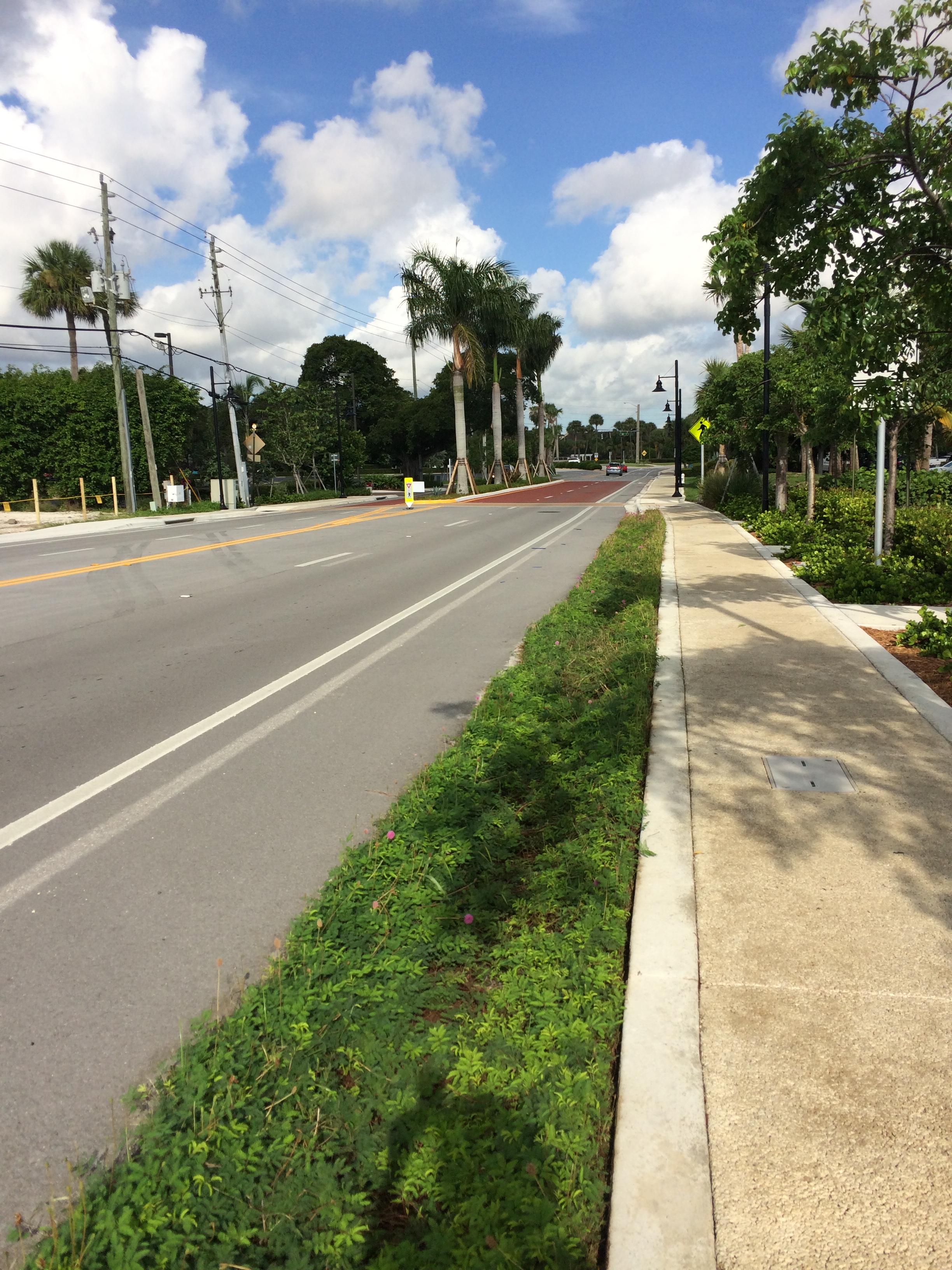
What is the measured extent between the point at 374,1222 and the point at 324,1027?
678mm

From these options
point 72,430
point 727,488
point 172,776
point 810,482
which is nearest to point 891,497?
point 810,482

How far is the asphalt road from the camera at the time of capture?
9.39ft

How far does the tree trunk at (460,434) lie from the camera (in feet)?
136

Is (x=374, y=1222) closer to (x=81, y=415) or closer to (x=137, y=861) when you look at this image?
(x=137, y=861)

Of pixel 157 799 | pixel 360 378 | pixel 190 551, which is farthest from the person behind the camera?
pixel 360 378

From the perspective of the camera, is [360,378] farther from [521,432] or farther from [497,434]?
[497,434]

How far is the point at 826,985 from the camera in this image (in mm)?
2947

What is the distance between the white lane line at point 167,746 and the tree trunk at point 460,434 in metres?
33.4

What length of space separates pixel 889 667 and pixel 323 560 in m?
10.4

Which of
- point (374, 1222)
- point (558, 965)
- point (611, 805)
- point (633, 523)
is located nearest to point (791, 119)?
point (611, 805)

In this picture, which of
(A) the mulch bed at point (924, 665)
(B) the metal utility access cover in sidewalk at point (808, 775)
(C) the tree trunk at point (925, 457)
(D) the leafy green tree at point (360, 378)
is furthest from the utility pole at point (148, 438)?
(D) the leafy green tree at point (360, 378)

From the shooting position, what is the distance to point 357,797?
4723 millimetres

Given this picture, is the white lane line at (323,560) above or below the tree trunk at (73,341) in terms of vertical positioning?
below

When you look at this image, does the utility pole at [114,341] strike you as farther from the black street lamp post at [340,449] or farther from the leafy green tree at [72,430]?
the black street lamp post at [340,449]
